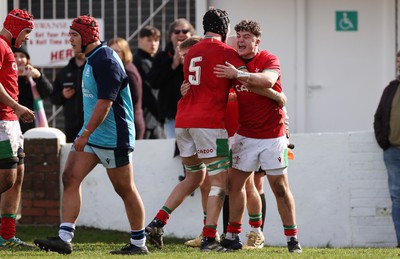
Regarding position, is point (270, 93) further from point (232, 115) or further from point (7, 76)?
point (7, 76)

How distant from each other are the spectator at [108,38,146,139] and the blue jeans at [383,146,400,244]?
296 cm

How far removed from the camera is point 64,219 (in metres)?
9.19

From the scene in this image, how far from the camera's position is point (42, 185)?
13.1m

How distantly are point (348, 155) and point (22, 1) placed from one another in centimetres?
555

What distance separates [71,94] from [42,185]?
117 centimetres

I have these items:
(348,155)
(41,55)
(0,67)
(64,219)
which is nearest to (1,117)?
(0,67)

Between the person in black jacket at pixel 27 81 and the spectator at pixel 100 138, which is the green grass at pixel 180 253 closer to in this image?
the spectator at pixel 100 138

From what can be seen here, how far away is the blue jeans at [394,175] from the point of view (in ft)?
40.9

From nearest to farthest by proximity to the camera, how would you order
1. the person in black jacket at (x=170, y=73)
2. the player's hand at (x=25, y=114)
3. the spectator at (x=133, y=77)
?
the player's hand at (x=25, y=114) → the person in black jacket at (x=170, y=73) → the spectator at (x=133, y=77)

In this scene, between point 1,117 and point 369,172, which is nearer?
point 1,117

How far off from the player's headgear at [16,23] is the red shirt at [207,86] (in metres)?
1.54

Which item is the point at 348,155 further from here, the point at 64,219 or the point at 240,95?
the point at 64,219

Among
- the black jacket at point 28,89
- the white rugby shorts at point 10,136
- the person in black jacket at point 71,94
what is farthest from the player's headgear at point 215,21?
the person in black jacket at point 71,94

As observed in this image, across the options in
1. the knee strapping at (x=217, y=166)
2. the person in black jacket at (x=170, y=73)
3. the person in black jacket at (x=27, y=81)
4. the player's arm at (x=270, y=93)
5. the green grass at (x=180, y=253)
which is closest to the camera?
the green grass at (x=180, y=253)
